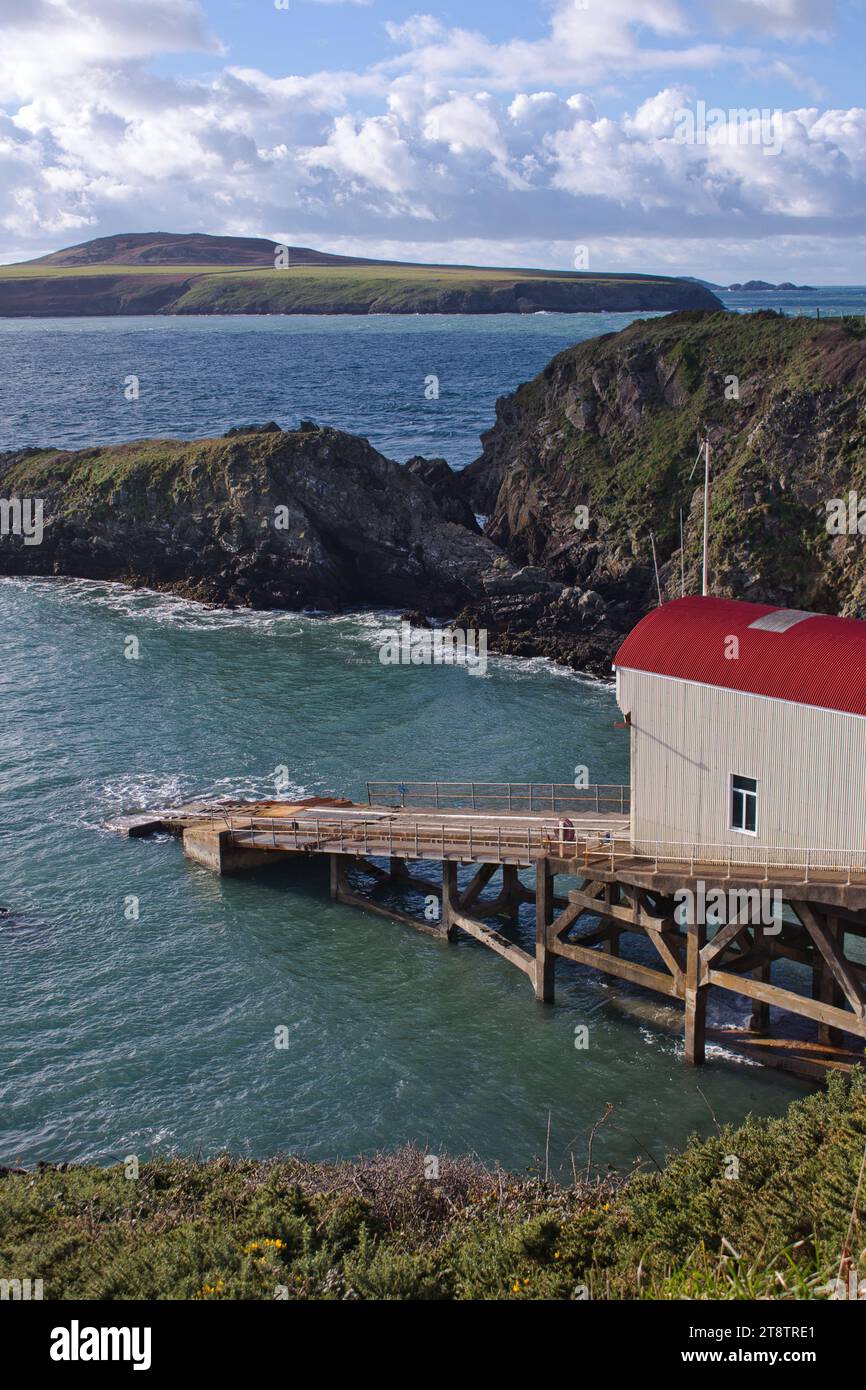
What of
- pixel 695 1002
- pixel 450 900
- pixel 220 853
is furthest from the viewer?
pixel 220 853

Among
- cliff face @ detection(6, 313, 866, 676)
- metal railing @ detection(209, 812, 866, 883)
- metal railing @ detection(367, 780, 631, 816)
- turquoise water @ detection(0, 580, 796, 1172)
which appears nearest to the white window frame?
metal railing @ detection(209, 812, 866, 883)

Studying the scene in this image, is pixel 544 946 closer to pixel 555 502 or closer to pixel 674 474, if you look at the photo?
pixel 674 474

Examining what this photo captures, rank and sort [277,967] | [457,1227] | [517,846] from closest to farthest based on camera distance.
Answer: [457,1227], [517,846], [277,967]

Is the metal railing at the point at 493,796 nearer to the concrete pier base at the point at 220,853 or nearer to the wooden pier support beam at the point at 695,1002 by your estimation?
the concrete pier base at the point at 220,853

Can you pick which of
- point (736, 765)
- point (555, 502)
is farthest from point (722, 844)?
point (555, 502)

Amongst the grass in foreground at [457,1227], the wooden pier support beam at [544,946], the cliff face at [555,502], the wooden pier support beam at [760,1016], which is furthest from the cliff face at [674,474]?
the grass in foreground at [457,1227]
